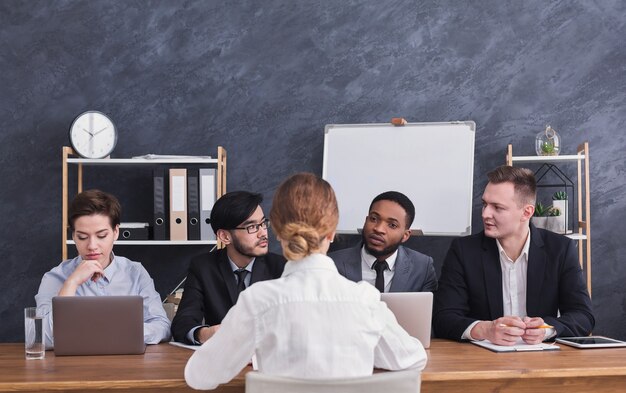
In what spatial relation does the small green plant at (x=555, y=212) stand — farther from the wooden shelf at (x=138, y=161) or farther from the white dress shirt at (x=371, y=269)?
the wooden shelf at (x=138, y=161)

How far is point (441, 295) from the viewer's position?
Result: 302 cm

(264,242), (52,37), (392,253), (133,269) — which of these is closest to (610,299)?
(392,253)

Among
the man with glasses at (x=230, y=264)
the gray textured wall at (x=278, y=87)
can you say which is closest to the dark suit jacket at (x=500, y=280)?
the man with glasses at (x=230, y=264)

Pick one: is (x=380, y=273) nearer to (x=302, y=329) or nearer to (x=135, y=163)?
(x=135, y=163)

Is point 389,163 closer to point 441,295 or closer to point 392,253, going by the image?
point 392,253

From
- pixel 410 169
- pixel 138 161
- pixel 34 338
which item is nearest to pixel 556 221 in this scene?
pixel 410 169

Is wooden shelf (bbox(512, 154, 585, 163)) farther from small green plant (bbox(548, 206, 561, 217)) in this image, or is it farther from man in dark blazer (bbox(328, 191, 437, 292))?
man in dark blazer (bbox(328, 191, 437, 292))

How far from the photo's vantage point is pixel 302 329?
173 centimetres

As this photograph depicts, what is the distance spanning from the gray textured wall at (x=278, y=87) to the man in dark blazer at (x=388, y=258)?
0.93 meters

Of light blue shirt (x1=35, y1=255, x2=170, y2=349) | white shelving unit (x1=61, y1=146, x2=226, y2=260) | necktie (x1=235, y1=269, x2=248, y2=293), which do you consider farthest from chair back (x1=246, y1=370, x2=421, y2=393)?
white shelving unit (x1=61, y1=146, x2=226, y2=260)

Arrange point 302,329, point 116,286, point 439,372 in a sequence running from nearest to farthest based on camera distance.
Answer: point 302,329
point 439,372
point 116,286

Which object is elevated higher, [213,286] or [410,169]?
[410,169]

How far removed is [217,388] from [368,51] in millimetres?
2688

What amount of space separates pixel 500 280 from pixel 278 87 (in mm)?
1841
